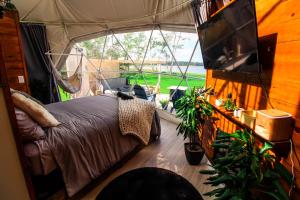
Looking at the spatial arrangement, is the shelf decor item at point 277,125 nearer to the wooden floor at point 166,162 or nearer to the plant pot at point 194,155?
the wooden floor at point 166,162

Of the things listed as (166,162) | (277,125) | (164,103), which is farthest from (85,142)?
(164,103)

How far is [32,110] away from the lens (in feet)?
4.92

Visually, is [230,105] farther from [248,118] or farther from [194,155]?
[194,155]

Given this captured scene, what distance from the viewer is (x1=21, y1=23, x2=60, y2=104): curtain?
3.73 m

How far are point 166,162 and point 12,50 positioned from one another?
10.3ft

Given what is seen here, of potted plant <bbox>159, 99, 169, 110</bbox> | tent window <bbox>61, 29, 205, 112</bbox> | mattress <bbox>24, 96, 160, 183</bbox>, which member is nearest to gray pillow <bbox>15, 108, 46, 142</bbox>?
mattress <bbox>24, 96, 160, 183</bbox>

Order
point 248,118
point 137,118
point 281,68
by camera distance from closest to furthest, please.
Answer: point 281,68, point 248,118, point 137,118

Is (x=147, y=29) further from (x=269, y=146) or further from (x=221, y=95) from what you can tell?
(x=269, y=146)

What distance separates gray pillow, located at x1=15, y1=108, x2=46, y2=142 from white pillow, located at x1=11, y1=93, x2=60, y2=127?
59 mm

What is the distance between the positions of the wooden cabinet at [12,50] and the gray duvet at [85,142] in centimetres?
114

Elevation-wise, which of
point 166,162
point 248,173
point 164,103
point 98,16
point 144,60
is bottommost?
point 166,162

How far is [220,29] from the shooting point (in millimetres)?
1514

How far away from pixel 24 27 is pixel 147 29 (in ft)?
9.42

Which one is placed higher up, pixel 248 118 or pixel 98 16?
pixel 98 16
